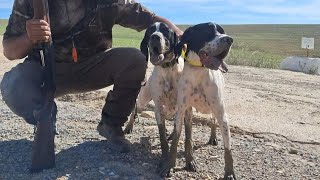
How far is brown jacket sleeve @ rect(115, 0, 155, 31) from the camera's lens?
18.8 feet

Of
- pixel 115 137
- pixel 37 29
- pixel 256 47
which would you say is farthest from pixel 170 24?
pixel 256 47

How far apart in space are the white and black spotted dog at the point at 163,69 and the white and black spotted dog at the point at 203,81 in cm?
17

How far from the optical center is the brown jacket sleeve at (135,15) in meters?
5.72

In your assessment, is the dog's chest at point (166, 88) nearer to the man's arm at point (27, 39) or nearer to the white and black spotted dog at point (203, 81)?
the white and black spotted dog at point (203, 81)

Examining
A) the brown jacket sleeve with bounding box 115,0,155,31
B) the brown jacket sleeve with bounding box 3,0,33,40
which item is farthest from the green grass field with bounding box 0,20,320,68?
the brown jacket sleeve with bounding box 3,0,33,40

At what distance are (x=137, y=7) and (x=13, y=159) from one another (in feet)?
7.09

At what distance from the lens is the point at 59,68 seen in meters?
5.59

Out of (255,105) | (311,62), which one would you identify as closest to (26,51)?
(255,105)

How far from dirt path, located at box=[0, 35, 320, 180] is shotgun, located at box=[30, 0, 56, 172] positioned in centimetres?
13

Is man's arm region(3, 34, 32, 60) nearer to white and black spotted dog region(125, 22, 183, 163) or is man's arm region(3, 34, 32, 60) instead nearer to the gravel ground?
the gravel ground

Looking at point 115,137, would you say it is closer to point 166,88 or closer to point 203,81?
point 166,88

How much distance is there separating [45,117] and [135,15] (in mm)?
1854

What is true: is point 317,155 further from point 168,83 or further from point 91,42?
point 91,42

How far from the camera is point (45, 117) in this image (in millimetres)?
4449
